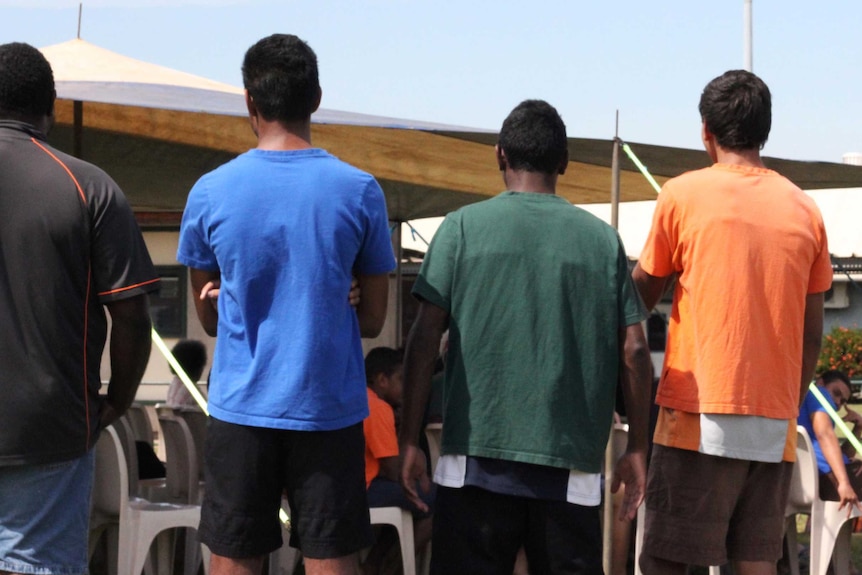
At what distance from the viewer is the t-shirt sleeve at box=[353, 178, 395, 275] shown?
2512 mm

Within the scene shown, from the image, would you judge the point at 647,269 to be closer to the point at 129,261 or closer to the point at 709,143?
the point at 709,143

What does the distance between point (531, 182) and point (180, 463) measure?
267 centimetres

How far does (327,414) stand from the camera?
96.3 inches

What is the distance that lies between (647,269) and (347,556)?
1.02m

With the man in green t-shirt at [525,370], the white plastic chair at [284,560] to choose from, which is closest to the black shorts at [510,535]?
the man in green t-shirt at [525,370]

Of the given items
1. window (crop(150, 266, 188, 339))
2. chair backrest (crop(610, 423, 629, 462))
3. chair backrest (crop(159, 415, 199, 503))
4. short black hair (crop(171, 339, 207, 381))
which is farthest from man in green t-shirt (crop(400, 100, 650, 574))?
window (crop(150, 266, 188, 339))

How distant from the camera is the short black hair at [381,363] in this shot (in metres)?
4.85

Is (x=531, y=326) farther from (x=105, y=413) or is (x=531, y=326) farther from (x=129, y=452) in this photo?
(x=129, y=452)

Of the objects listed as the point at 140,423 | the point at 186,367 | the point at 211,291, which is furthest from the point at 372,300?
the point at 186,367

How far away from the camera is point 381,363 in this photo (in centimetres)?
488

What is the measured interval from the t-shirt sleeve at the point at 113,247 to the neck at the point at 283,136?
33 centimetres

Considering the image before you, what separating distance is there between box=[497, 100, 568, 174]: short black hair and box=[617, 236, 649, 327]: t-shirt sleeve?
249mm

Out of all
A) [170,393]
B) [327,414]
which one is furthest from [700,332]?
[170,393]

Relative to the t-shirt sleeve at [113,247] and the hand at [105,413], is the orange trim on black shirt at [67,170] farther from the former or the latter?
the hand at [105,413]
